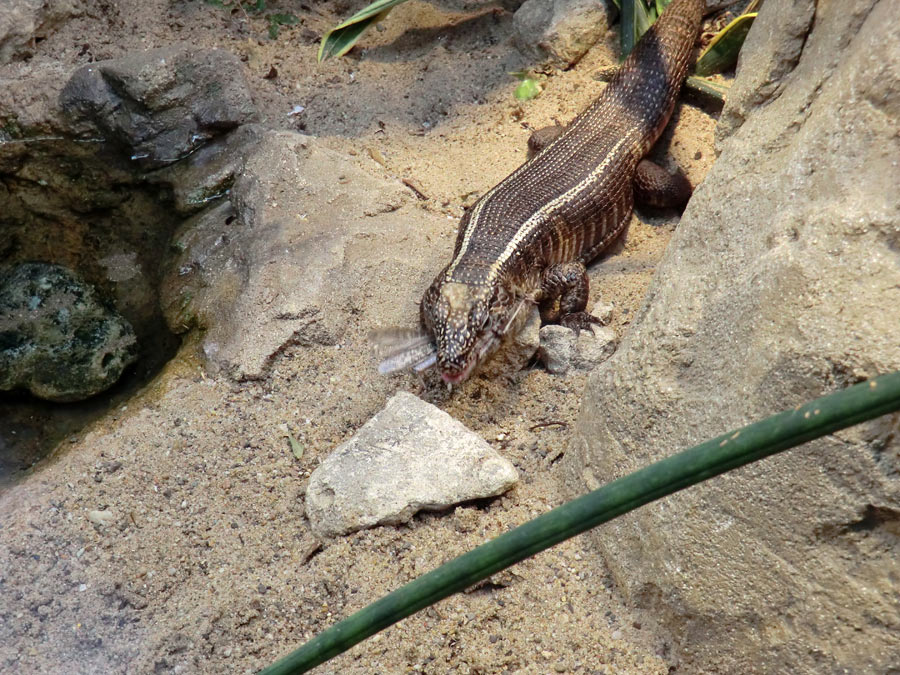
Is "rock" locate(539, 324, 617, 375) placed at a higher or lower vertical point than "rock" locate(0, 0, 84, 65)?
lower

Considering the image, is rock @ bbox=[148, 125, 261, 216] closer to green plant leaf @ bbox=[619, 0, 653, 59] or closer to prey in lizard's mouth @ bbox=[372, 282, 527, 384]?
prey in lizard's mouth @ bbox=[372, 282, 527, 384]

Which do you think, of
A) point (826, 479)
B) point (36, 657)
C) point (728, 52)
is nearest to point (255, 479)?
point (36, 657)

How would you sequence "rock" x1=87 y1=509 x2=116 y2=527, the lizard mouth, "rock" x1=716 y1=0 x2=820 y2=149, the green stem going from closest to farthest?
the green stem
"rock" x1=716 y1=0 x2=820 y2=149
"rock" x1=87 y1=509 x2=116 y2=527
the lizard mouth

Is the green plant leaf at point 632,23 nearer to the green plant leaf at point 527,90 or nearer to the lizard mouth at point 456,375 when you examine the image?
the green plant leaf at point 527,90

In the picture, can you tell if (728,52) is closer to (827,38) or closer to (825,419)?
(827,38)

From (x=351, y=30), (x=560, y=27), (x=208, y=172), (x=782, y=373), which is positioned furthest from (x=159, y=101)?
(x=782, y=373)

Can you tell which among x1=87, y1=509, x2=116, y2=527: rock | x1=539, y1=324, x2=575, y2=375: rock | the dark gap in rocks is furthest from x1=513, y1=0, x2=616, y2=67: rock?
x1=87, y1=509, x2=116, y2=527: rock

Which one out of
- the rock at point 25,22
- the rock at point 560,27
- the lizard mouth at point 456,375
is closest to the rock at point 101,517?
the lizard mouth at point 456,375
